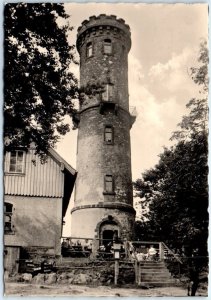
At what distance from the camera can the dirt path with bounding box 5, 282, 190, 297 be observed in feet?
38.7

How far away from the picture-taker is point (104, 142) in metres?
26.8

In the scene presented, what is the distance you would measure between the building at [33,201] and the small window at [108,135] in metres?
7.44

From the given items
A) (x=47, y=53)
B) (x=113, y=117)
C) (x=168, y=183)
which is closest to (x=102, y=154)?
(x=113, y=117)

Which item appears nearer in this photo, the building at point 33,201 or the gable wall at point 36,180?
the building at point 33,201

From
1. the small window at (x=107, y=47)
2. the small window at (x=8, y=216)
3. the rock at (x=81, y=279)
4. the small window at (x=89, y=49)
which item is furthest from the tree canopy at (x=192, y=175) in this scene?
the small window at (x=89, y=49)

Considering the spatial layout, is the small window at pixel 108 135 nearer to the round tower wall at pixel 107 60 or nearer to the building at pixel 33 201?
the round tower wall at pixel 107 60

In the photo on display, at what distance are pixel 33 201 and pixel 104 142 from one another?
8.52 metres

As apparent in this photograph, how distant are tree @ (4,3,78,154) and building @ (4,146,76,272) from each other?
19.8ft

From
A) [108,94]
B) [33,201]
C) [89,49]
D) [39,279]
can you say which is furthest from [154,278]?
[89,49]

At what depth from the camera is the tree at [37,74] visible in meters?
11.6

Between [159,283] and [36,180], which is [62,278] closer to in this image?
[159,283]

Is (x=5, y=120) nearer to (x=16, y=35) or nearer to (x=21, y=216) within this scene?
(x=16, y=35)

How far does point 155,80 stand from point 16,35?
621cm

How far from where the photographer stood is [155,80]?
16281 mm
